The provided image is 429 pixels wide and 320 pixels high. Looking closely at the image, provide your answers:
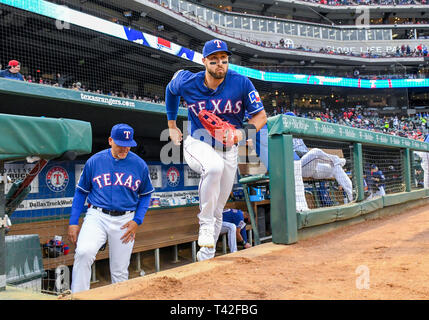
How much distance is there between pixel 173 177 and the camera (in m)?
8.08

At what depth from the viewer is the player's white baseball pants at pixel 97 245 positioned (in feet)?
9.64

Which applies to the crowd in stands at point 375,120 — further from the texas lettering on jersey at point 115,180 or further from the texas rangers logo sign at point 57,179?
the texas lettering on jersey at point 115,180

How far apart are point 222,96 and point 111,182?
1.34m

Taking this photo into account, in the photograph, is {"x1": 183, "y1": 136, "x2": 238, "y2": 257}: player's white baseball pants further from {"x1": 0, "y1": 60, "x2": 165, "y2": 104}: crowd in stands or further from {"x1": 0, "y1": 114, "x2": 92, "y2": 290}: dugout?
{"x1": 0, "y1": 60, "x2": 165, "y2": 104}: crowd in stands

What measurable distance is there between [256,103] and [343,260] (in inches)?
50.2

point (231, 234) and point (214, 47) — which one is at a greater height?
point (214, 47)

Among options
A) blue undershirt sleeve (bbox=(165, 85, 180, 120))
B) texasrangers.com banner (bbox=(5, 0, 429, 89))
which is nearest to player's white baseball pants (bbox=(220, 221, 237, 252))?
blue undershirt sleeve (bbox=(165, 85, 180, 120))

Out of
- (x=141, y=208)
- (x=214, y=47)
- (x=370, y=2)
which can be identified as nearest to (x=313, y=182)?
(x=141, y=208)

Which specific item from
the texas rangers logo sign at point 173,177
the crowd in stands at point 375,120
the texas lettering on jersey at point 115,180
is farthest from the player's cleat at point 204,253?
the crowd in stands at point 375,120

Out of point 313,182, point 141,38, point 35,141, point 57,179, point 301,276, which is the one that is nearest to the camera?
point 35,141

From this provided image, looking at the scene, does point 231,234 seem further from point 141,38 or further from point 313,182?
point 141,38

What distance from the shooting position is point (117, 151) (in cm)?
337

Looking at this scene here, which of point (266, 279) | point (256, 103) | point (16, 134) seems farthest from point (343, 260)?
point (16, 134)
